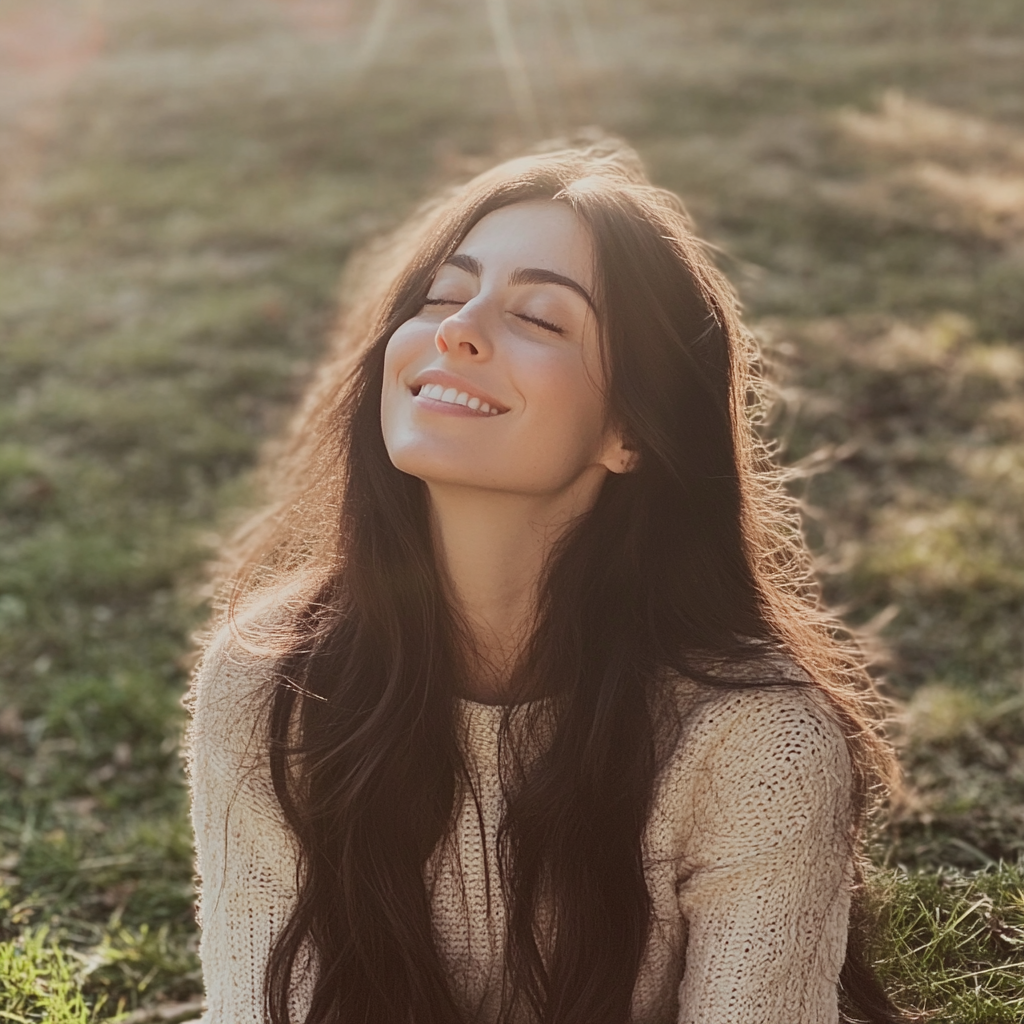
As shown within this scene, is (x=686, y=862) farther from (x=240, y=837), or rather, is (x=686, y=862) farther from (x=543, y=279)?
(x=543, y=279)

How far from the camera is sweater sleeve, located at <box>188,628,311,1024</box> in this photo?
86.9 inches

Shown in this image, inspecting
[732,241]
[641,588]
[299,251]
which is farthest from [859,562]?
[299,251]

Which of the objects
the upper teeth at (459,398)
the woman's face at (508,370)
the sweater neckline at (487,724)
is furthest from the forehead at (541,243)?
the sweater neckline at (487,724)

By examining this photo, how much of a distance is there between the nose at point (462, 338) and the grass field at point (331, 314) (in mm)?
1531

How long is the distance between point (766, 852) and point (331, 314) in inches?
246

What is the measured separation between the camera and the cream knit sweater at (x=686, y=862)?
77.4 inches

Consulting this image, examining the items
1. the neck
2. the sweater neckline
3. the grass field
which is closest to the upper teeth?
the neck

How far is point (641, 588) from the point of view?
219cm

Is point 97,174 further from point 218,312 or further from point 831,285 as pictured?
point 831,285

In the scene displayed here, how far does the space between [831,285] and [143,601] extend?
5.03 meters

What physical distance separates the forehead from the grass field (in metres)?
1.54

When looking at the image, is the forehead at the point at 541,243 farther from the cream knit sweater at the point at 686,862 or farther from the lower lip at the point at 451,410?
the cream knit sweater at the point at 686,862

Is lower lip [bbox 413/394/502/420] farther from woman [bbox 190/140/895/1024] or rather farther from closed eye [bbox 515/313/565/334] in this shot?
closed eye [bbox 515/313/565/334]

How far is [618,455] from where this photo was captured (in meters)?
2.15
